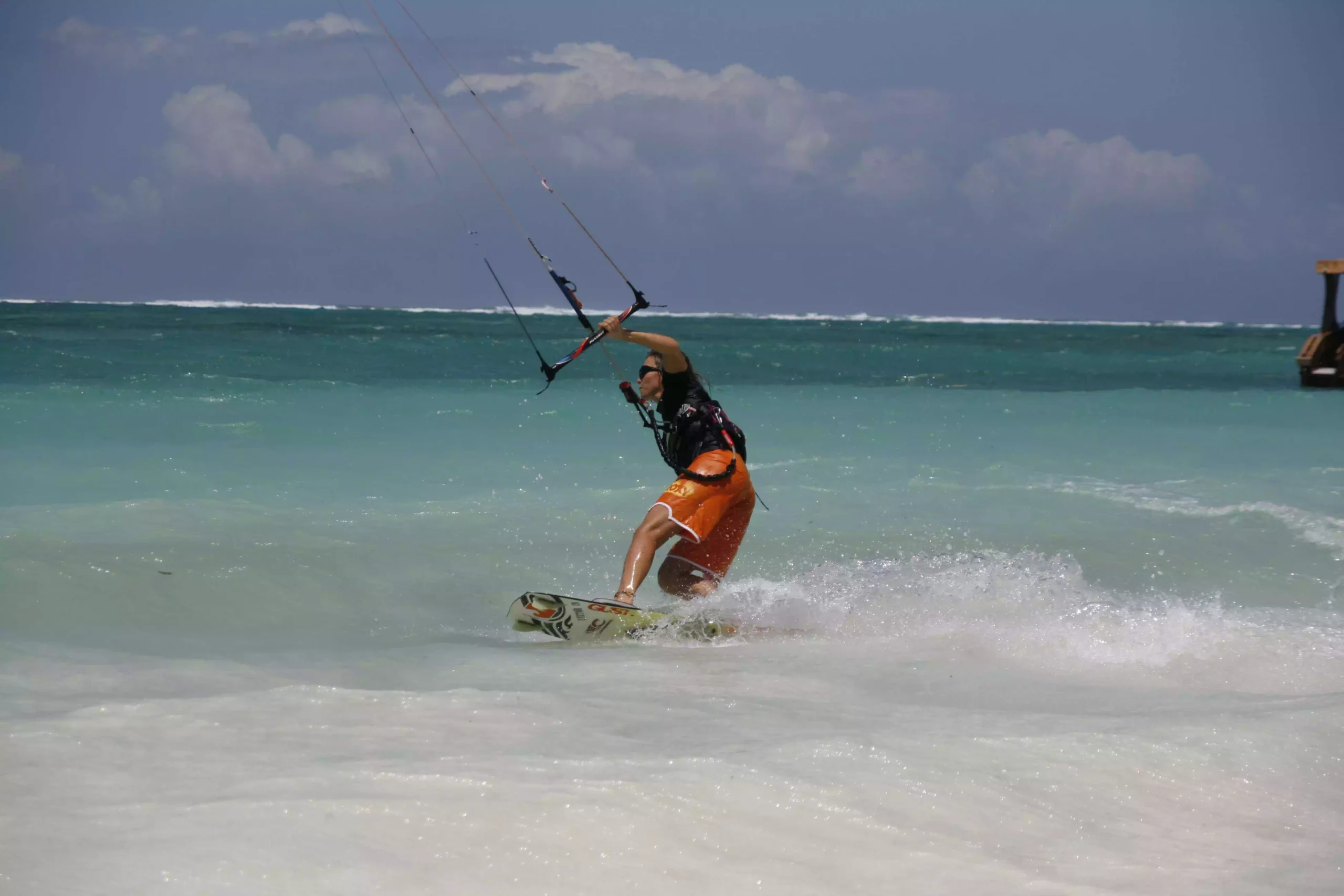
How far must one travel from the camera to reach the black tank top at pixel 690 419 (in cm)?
630

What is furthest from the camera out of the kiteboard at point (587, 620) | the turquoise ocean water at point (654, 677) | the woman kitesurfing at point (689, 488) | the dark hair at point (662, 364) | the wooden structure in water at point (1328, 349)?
the wooden structure in water at point (1328, 349)

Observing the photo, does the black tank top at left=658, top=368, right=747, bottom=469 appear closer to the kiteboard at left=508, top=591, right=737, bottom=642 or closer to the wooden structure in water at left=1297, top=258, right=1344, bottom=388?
the kiteboard at left=508, top=591, right=737, bottom=642

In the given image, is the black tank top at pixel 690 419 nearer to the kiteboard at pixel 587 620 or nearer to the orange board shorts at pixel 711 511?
the orange board shorts at pixel 711 511

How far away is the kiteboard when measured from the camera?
5.75 meters

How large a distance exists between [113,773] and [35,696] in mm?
1198

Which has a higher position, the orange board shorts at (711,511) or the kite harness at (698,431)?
the kite harness at (698,431)

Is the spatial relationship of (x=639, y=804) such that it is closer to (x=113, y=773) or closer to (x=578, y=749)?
(x=578, y=749)

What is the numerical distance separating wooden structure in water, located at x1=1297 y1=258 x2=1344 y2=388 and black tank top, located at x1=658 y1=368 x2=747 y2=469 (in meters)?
24.4

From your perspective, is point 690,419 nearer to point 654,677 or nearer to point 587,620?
point 587,620

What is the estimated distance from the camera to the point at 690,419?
248 inches

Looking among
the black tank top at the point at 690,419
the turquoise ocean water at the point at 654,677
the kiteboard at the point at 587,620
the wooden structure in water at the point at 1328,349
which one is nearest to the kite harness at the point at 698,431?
the black tank top at the point at 690,419

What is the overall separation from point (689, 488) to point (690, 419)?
373mm

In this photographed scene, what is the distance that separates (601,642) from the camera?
19.1 feet

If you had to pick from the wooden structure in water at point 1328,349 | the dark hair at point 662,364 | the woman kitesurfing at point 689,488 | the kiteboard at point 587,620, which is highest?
the dark hair at point 662,364
